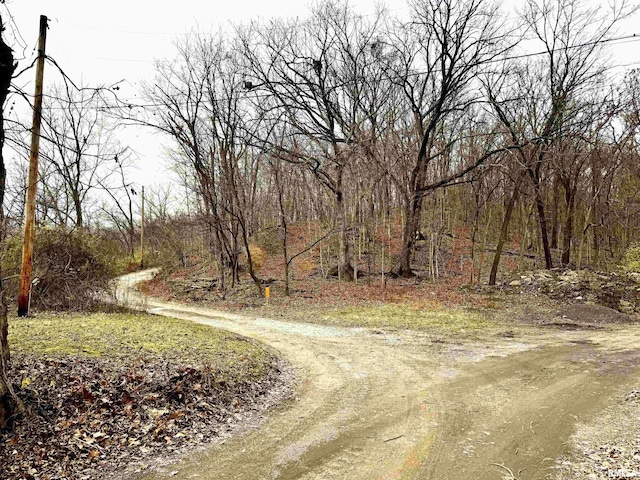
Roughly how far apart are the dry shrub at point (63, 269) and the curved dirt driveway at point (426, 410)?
22.7ft

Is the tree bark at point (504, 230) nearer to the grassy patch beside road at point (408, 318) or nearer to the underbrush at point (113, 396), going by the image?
the grassy patch beside road at point (408, 318)

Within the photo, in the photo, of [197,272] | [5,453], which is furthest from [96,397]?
[197,272]

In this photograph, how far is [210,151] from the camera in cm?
2139

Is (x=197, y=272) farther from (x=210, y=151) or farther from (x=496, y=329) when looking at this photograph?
(x=496, y=329)

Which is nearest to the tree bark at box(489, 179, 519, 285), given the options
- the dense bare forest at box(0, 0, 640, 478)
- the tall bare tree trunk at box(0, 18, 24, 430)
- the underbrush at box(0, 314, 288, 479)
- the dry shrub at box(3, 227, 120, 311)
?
the dense bare forest at box(0, 0, 640, 478)

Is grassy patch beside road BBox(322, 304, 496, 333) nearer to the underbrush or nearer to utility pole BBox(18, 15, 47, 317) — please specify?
the underbrush

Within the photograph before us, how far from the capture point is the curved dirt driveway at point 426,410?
4355 mm

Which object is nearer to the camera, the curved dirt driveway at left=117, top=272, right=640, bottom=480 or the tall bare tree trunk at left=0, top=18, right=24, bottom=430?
the curved dirt driveway at left=117, top=272, right=640, bottom=480

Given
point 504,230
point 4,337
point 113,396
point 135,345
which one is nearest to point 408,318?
point 504,230

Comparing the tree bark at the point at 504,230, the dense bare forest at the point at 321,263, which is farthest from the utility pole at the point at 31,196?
the tree bark at the point at 504,230

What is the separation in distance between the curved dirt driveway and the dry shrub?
272 inches

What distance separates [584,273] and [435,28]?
12.9 meters

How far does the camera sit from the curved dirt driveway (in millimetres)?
4355

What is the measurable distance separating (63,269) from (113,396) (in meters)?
9.67
